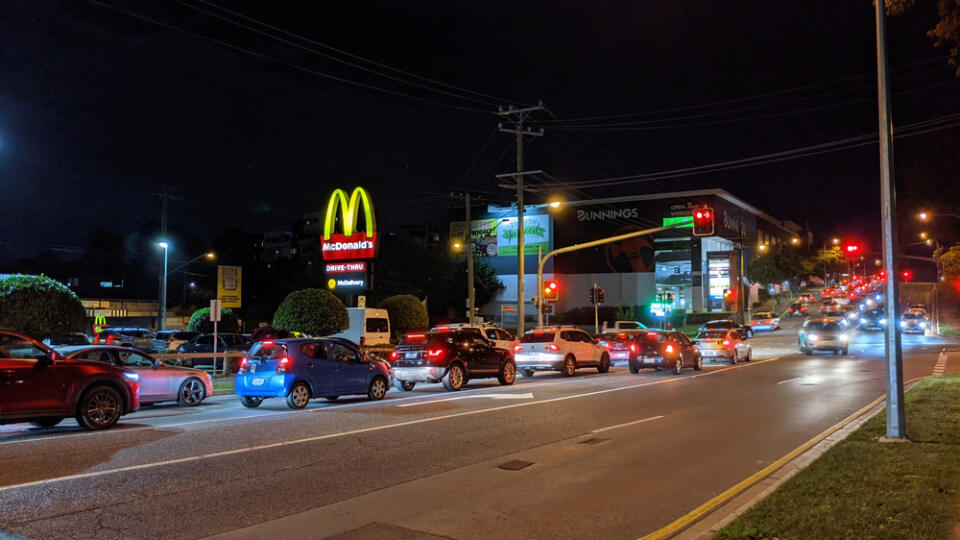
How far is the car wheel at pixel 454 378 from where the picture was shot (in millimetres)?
19922

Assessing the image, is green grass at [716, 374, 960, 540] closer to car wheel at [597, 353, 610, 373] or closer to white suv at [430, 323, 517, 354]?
car wheel at [597, 353, 610, 373]

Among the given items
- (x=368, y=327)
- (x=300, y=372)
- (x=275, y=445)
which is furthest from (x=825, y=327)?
(x=275, y=445)

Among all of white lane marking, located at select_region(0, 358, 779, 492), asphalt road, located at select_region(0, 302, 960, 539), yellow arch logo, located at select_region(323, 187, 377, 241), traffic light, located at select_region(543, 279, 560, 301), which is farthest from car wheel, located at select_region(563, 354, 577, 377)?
yellow arch logo, located at select_region(323, 187, 377, 241)

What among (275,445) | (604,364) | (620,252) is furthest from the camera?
(620,252)

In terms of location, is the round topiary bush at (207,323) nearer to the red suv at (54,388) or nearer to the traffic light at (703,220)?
the traffic light at (703,220)

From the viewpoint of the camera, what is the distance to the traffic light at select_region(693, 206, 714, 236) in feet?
82.9

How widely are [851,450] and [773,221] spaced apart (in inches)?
4355

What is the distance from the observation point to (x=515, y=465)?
962 centimetres

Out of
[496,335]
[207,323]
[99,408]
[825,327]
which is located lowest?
[99,408]

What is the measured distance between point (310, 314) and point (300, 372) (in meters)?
15.3

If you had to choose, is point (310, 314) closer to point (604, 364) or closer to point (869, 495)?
point (604, 364)

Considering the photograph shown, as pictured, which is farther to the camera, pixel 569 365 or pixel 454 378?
pixel 569 365

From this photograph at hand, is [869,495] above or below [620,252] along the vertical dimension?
below

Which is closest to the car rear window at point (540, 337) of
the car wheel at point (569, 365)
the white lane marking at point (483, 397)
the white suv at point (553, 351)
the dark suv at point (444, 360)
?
the white suv at point (553, 351)
